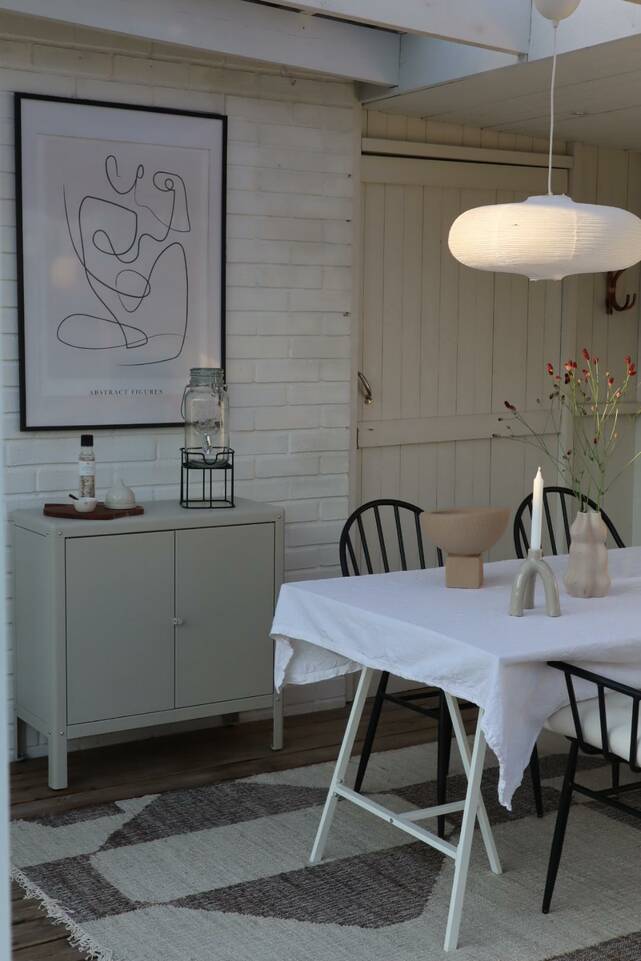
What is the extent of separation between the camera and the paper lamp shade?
2785mm

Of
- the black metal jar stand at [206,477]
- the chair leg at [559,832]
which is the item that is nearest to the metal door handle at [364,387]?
the black metal jar stand at [206,477]

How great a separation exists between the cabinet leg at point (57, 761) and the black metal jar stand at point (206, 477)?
88 centimetres

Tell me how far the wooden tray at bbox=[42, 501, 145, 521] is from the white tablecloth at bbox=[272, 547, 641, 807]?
0.79m

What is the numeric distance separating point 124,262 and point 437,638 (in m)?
1.93

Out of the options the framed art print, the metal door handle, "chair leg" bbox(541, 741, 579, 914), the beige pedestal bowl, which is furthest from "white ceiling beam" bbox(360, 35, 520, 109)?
"chair leg" bbox(541, 741, 579, 914)

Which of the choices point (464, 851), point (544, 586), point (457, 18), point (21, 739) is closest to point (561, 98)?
point (457, 18)

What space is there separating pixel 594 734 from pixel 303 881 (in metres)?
0.86

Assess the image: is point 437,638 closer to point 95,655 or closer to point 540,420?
point 95,655

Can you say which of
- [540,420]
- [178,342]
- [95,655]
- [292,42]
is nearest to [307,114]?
[292,42]

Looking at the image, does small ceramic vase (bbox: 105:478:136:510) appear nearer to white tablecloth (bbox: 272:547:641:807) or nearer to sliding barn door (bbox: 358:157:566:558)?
white tablecloth (bbox: 272:547:641:807)

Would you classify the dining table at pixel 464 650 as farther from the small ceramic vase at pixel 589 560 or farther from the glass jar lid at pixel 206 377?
the glass jar lid at pixel 206 377

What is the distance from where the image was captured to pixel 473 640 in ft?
8.76

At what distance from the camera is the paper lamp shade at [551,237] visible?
2785 millimetres

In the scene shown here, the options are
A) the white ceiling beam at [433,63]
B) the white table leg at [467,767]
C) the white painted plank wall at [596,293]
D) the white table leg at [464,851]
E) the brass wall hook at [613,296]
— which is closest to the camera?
the white table leg at [464,851]
